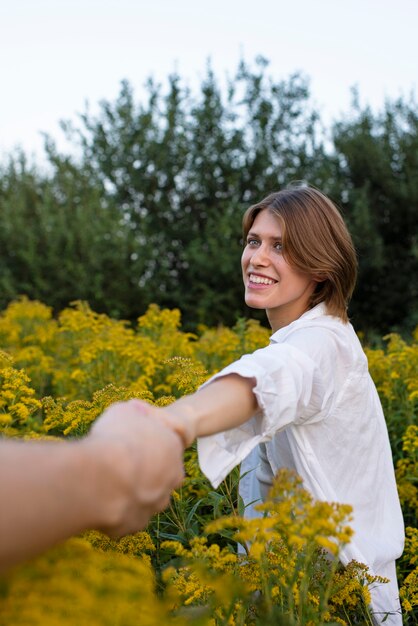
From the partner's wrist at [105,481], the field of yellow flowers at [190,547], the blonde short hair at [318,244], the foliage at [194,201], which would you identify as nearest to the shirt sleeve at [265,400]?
the field of yellow flowers at [190,547]

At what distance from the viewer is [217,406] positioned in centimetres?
132

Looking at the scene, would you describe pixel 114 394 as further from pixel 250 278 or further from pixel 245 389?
pixel 245 389

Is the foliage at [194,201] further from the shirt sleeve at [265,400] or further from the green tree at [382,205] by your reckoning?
the shirt sleeve at [265,400]

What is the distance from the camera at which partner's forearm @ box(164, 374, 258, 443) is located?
1.24 metres

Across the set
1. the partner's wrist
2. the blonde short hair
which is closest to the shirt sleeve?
the partner's wrist

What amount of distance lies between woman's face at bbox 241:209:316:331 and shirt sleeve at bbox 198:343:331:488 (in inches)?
23.9

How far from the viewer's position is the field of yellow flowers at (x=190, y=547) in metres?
0.93

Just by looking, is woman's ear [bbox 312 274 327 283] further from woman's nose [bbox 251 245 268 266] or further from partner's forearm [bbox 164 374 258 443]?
partner's forearm [bbox 164 374 258 443]

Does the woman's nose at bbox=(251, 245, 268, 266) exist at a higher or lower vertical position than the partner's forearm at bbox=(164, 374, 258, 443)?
higher

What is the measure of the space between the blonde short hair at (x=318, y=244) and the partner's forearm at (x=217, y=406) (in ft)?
2.65

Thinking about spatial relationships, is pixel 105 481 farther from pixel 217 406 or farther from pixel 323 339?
pixel 323 339

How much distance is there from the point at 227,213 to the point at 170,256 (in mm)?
1500

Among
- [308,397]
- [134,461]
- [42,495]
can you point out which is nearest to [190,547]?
[308,397]

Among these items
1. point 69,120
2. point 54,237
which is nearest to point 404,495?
point 54,237
